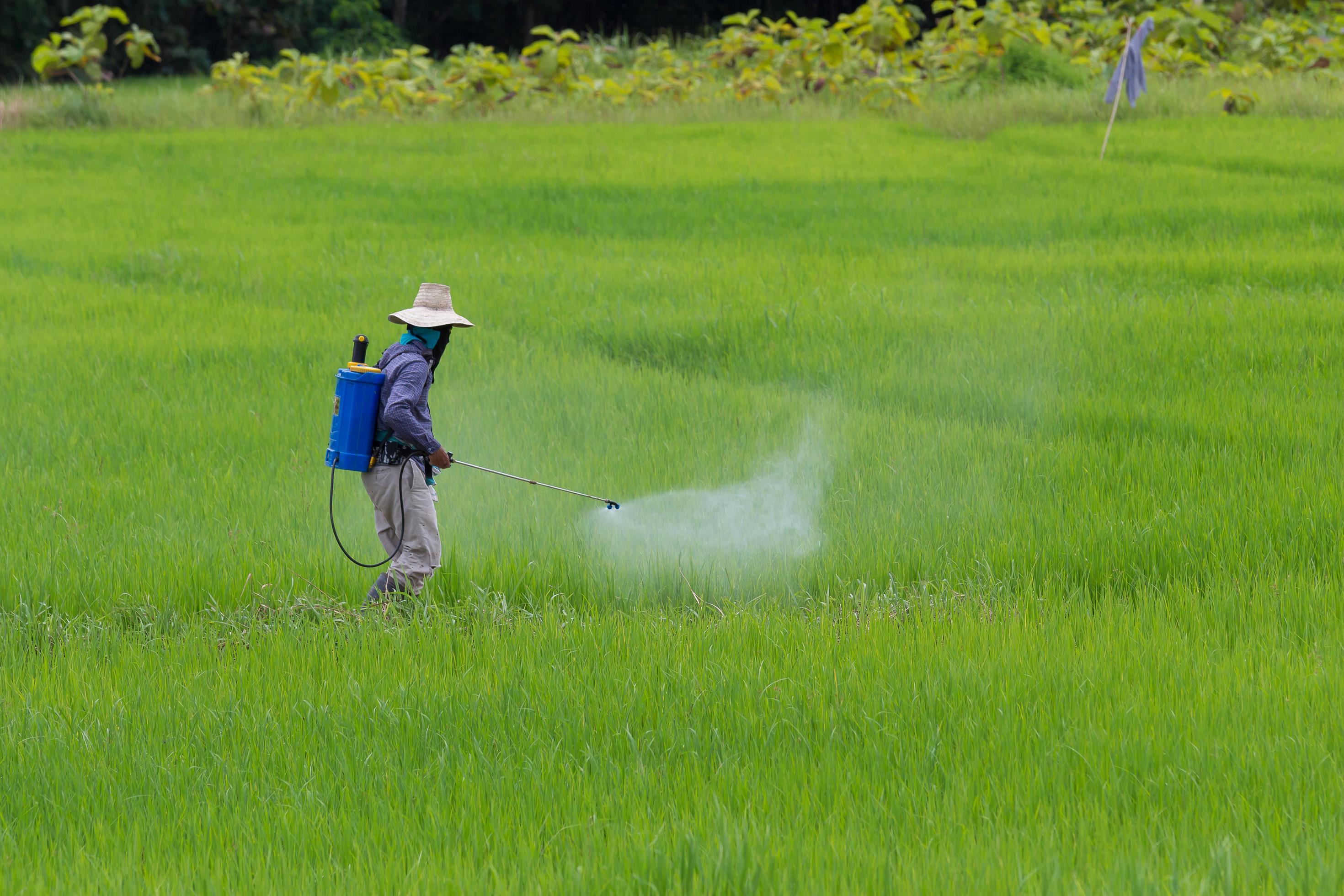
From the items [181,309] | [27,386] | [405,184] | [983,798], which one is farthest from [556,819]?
[405,184]

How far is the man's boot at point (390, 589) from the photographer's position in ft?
14.2

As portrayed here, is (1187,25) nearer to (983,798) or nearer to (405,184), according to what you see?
(405,184)

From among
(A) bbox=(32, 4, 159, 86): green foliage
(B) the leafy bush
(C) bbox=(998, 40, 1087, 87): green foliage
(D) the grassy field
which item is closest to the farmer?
(D) the grassy field

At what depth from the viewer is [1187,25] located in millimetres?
18016

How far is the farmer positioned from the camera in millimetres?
3992

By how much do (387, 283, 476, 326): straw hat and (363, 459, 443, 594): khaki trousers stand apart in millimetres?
498

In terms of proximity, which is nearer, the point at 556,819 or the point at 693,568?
the point at 556,819

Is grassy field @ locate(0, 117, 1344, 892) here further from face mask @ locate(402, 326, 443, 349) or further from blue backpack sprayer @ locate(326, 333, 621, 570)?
face mask @ locate(402, 326, 443, 349)

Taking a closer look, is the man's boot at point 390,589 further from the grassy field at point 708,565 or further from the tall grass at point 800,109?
the tall grass at point 800,109

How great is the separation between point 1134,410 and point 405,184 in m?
9.11

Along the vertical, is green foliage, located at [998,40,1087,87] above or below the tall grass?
above

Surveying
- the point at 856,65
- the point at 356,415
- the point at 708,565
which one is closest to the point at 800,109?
the point at 856,65

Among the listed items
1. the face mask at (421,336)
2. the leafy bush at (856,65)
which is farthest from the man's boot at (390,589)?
the leafy bush at (856,65)

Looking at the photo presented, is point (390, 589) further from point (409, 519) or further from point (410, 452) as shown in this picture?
point (410, 452)
